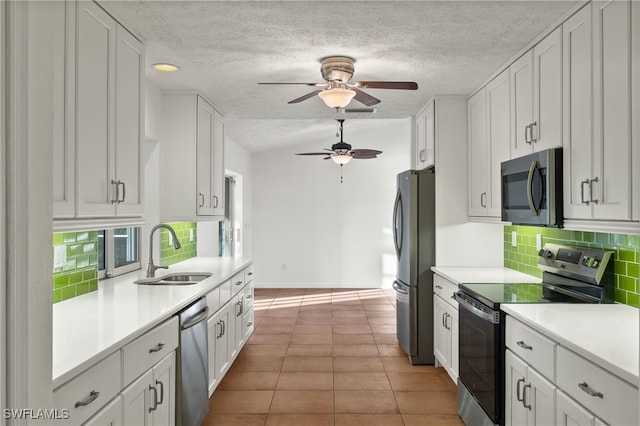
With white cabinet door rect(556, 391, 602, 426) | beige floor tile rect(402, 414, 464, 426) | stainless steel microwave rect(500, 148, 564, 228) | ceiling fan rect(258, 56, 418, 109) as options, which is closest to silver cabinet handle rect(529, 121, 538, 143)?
stainless steel microwave rect(500, 148, 564, 228)

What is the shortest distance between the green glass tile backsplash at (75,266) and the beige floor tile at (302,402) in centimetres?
152

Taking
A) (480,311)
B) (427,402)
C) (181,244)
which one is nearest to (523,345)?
(480,311)

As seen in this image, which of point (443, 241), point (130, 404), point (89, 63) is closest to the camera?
point (130, 404)

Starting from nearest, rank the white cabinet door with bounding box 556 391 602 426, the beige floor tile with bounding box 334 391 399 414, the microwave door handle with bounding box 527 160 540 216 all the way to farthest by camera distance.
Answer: the white cabinet door with bounding box 556 391 602 426, the microwave door handle with bounding box 527 160 540 216, the beige floor tile with bounding box 334 391 399 414

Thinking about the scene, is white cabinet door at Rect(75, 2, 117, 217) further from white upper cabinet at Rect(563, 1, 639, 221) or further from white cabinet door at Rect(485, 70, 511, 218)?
white cabinet door at Rect(485, 70, 511, 218)

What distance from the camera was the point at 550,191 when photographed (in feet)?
8.01

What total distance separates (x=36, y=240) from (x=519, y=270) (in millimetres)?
3650

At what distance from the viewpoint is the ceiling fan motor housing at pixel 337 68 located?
300 centimetres

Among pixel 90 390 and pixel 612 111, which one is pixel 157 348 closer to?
pixel 90 390

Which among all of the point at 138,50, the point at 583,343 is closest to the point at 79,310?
the point at 138,50

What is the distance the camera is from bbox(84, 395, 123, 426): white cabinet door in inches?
62.8

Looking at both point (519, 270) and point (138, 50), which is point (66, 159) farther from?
point (519, 270)

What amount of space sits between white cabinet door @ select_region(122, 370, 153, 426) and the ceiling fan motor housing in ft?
6.86

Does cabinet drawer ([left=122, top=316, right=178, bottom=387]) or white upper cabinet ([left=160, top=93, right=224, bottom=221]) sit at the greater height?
white upper cabinet ([left=160, top=93, right=224, bottom=221])
